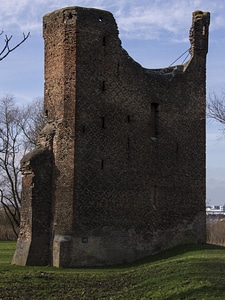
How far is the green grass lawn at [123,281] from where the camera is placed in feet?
50.3

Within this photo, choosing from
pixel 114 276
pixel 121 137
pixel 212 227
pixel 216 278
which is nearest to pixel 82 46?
pixel 121 137

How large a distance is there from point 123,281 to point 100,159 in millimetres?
5913

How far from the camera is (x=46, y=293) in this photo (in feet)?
51.8

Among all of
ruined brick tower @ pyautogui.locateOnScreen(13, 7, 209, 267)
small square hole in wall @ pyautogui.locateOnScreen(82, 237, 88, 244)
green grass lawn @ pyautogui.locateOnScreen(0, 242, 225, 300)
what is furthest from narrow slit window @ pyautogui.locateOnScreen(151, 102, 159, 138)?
green grass lawn @ pyautogui.locateOnScreen(0, 242, 225, 300)

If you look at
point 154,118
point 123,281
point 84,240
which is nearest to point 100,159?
point 84,240

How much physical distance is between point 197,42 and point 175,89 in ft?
8.20

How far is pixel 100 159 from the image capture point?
22.0 metres

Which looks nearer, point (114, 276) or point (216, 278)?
point (216, 278)

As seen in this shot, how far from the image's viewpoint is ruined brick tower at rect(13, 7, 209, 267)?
2131 cm

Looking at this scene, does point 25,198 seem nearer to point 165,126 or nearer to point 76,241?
point 76,241

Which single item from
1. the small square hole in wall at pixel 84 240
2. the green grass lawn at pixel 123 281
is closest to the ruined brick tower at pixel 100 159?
the small square hole in wall at pixel 84 240

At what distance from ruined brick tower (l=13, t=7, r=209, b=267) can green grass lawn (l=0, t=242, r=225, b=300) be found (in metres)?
1.65

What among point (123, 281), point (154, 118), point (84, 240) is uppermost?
point (154, 118)

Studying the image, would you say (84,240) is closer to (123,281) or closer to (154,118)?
(123,281)
